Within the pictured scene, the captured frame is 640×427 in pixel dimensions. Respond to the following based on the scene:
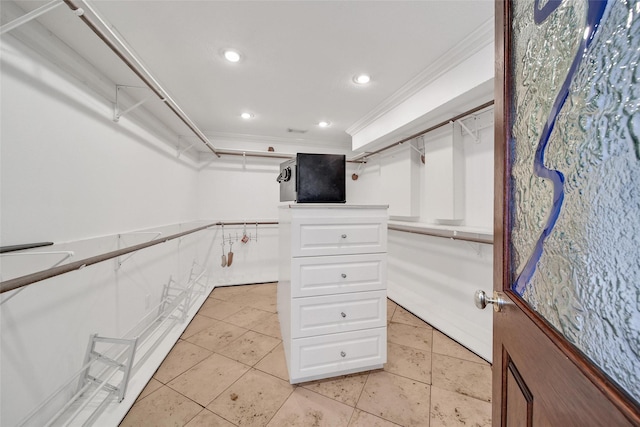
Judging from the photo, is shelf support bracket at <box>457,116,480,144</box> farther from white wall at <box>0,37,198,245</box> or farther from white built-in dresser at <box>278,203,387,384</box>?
white wall at <box>0,37,198,245</box>

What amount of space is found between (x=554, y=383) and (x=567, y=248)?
0.75 feet

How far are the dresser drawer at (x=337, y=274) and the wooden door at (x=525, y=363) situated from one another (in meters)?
0.90

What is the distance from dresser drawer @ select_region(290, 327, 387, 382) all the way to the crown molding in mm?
1988

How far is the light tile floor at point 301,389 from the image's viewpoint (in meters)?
1.30

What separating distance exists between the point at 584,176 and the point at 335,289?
132 cm

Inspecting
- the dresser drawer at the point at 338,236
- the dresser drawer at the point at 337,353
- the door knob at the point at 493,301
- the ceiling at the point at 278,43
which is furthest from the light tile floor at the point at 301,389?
the ceiling at the point at 278,43

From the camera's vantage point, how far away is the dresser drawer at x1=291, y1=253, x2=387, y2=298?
1.47 m

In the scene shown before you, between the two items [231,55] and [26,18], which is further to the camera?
[231,55]

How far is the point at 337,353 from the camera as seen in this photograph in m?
1.54

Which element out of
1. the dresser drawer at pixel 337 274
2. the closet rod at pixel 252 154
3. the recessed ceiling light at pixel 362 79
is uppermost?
the recessed ceiling light at pixel 362 79

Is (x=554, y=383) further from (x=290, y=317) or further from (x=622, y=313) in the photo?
(x=290, y=317)

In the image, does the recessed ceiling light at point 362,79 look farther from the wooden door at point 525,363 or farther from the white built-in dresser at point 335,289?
the wooden door at point 525,363

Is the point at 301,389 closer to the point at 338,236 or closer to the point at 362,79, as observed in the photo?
the point at 338,236

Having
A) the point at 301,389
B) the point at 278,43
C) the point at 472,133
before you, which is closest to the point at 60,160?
the point at 278,43
